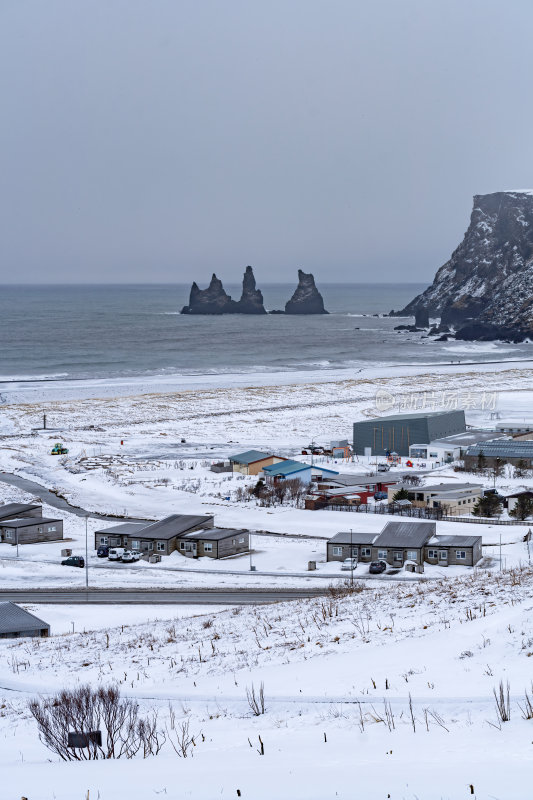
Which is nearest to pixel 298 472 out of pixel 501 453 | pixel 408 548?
pixel 501 453

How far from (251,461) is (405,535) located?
16.7 metres

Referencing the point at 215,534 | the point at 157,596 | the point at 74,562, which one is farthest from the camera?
the point at 215,534

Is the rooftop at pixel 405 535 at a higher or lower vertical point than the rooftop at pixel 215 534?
higher

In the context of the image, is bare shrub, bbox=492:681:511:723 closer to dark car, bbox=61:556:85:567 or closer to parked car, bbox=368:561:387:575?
parked car, bbox=368:561:387:575

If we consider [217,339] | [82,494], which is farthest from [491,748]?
[217,339]

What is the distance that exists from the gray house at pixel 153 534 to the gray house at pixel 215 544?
455 millimetres

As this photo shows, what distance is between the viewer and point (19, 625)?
16.9 m

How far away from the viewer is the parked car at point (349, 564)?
980 inches

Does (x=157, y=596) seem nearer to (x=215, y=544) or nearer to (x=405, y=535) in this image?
(x=215, y=544)

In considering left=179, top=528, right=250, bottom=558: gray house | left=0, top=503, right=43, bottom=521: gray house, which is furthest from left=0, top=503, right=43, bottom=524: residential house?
left=179, top=528, right=250, bottom=558: gray house

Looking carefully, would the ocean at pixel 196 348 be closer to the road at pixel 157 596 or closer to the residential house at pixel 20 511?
the residential house at pixel 20 511

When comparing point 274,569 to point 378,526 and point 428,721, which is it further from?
point 428,721

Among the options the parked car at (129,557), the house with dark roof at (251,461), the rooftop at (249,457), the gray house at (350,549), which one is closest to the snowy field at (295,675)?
the gray house at (350,549)

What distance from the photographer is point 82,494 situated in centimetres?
3825
